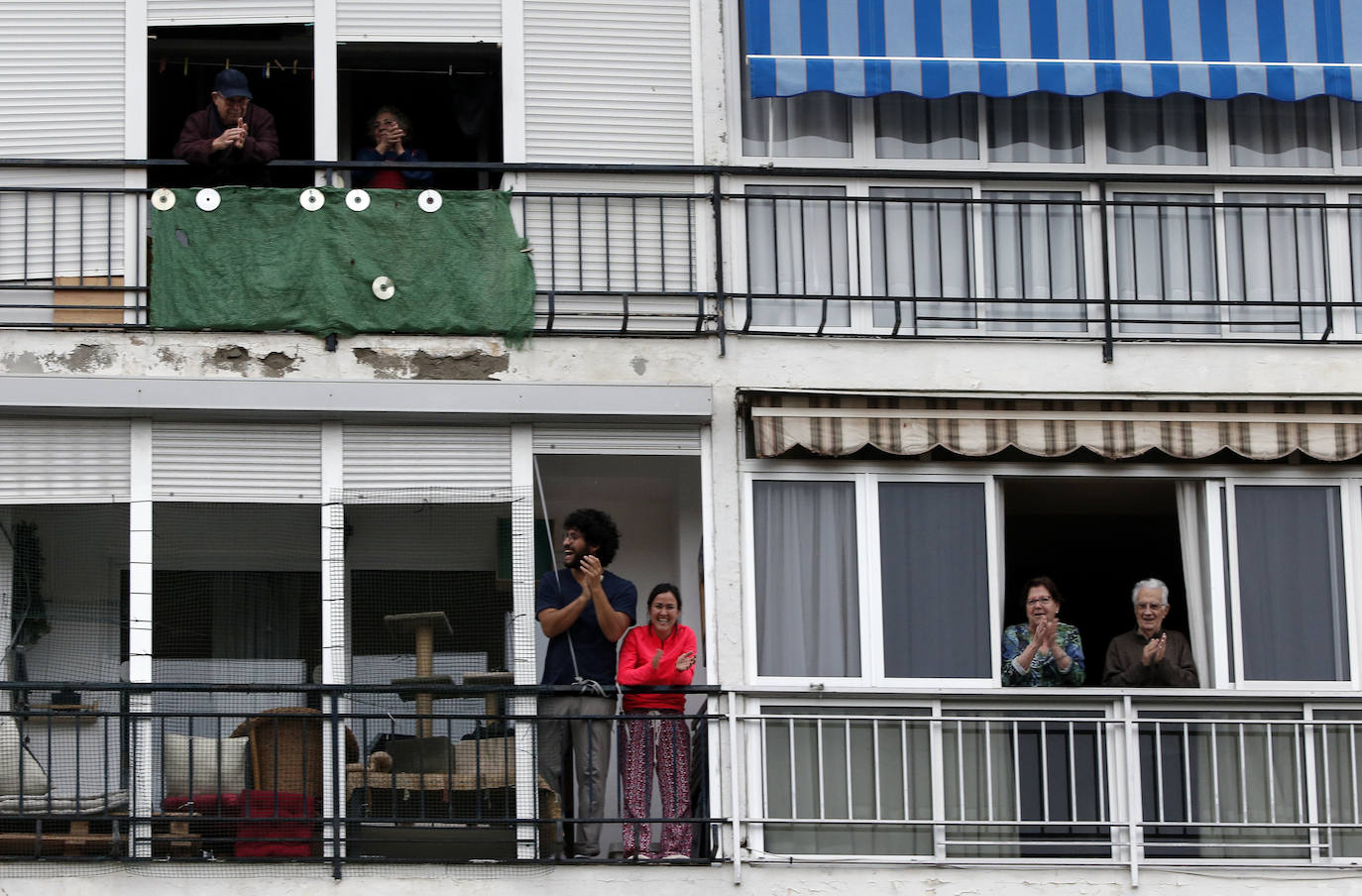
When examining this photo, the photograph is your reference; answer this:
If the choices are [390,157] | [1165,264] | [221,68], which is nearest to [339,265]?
[390,157]

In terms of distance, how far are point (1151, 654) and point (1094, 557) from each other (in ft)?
14.1

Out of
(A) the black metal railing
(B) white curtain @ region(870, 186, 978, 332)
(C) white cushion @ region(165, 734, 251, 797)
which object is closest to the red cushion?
(A) the black metal railing

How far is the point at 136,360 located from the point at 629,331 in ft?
9.20

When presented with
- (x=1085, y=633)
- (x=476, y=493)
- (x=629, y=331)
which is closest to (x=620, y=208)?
(x=629, y=331)

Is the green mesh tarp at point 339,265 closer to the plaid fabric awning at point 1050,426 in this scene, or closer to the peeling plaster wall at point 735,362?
the peeling plaster wall at point 735,362

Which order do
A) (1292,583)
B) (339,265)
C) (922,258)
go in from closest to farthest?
(339,265) → (1292,583) → (922,258)

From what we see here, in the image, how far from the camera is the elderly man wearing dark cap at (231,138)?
13.6 m

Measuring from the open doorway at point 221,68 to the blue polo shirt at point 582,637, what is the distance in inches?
124

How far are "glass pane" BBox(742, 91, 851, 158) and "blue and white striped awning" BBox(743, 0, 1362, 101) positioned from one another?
1.35 ft

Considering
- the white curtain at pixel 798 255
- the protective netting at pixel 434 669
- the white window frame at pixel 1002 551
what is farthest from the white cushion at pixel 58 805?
the white curtain at pixel 798 255

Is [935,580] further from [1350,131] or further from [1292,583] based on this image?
[1350,131]

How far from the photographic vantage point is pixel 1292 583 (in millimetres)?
13938

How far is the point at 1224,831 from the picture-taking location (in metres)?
13.3

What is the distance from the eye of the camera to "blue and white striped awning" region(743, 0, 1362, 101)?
46.3 ft
